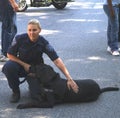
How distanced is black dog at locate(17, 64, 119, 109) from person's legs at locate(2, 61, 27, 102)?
157mm

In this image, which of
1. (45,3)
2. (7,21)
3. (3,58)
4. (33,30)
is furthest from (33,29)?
(45,3)

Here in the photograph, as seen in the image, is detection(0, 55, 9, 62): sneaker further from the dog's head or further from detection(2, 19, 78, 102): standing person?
the dog's head

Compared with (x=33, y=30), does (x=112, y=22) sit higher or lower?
lower

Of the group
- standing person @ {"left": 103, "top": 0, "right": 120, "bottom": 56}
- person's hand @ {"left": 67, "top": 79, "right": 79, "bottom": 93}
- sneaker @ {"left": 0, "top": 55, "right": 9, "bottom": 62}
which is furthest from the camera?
standing person @ {"left": 103, "top": 0, "right": 120, "bottom": 56}

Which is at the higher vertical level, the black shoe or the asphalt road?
the black shoe

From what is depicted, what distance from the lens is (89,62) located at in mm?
8656

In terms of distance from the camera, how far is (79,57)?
9.11 m

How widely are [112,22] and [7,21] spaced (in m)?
2.01

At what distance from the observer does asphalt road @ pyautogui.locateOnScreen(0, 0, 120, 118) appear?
5719 mm

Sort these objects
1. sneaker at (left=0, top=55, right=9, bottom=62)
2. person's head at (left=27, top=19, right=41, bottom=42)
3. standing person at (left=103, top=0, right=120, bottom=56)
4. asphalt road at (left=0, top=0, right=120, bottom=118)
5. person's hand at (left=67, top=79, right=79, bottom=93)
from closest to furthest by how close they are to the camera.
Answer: asphalt road at (left=0, top=0, right=120, bottom=118)
person's hand at (left=67, top=79, right=79, bottom=93)
person's head at (left=27, top=19, right=41, bottom=42)
sneaker at (left=0, top=55, right=9, bottom=62)
standing person at (left=103, top=0, right=120, bottom=56)

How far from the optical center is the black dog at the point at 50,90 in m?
5.84

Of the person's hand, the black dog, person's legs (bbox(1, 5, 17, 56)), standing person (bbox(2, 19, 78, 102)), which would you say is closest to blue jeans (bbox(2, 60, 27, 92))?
standing person (bbox(2, 19, 78, 102))

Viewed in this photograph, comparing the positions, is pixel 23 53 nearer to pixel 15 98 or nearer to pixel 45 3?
pixel 15 98

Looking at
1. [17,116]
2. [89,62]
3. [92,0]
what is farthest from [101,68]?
[92,0]
